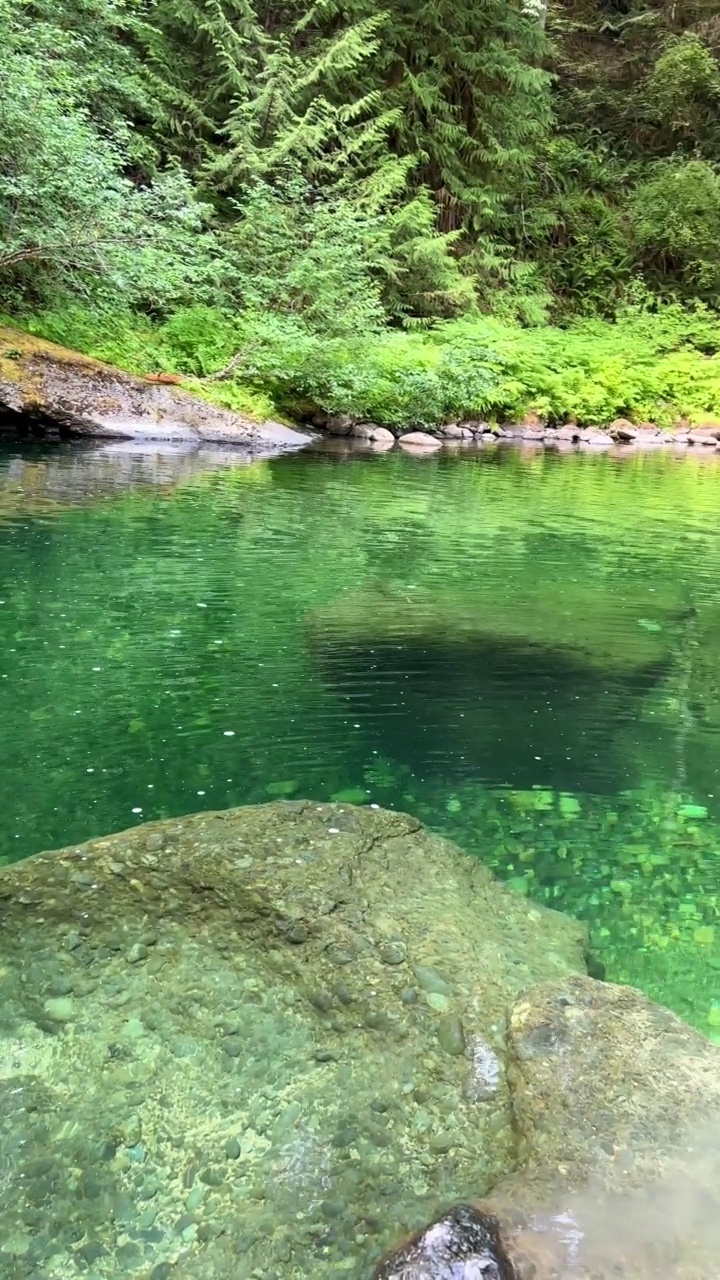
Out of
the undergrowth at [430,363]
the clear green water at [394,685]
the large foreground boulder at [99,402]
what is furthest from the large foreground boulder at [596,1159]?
the undergrowth at [430,363]

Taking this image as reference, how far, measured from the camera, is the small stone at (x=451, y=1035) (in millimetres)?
1999

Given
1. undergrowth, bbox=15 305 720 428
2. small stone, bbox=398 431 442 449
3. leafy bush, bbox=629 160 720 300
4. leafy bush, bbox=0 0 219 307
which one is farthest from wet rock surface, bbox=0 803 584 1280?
leafy bush, bbox=629 160 720 300

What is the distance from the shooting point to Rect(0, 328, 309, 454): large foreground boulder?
12031 millimetres

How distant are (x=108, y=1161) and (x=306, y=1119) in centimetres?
39

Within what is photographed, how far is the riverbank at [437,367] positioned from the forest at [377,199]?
6 centimetres

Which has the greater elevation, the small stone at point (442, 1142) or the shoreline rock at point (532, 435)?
the shoreline rock at point (532, 435)

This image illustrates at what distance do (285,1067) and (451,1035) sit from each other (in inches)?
15.3

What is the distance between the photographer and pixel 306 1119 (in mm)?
1811

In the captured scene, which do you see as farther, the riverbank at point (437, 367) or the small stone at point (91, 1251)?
the riverbank at point (437, 367)

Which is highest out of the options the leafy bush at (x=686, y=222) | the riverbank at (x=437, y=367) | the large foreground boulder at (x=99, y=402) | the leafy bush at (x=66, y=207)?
the leafy bush at (x=686, y=222)

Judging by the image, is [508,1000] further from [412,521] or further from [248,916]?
[412,521]

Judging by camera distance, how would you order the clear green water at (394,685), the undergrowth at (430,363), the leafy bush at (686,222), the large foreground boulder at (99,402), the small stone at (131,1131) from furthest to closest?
the leafy bush at (686,222), the undergrowth at (430,363), the large foreground boulder at (99,402), the clear green water at (394,685), the small stone at (131,1131)

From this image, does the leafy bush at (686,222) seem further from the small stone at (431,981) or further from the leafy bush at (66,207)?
the small stone at (431,981)

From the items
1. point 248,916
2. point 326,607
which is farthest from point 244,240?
point 248,916
